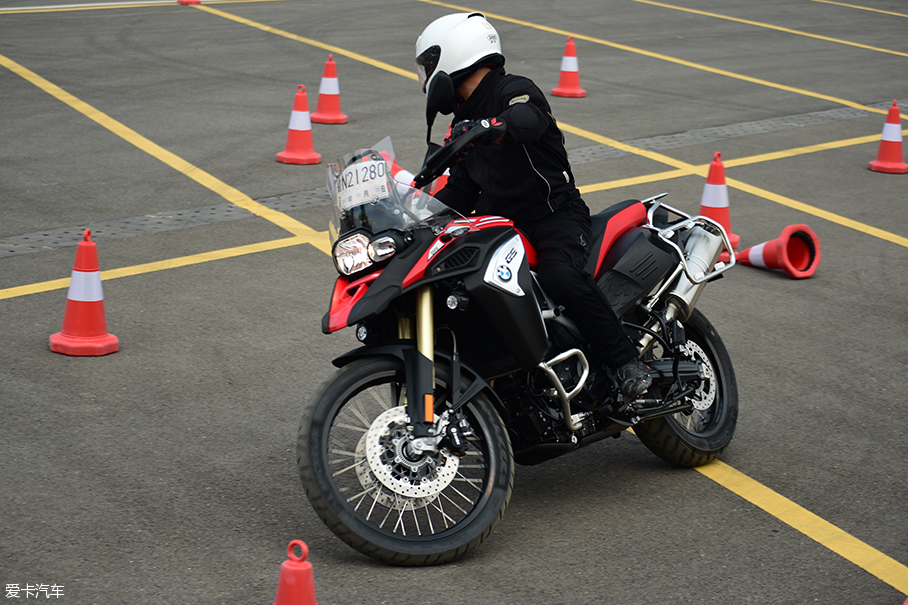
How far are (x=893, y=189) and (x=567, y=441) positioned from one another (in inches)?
267

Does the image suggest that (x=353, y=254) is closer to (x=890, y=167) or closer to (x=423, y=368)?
(x=423, y=368)

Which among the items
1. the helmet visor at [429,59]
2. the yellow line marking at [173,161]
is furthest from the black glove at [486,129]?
the yellow line marking at [173,161]

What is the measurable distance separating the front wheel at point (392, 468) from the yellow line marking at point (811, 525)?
1276 millimetres

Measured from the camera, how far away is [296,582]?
328 centimetres

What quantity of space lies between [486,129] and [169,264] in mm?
3969

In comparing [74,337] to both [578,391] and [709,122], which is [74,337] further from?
[709,122]

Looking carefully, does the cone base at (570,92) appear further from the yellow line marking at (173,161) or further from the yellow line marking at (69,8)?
the yellow line marking at (69,8)

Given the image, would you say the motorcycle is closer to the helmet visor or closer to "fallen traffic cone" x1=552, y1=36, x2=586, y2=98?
the helmet visor

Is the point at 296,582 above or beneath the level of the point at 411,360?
beneath

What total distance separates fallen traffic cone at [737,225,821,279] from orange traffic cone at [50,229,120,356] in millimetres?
4512

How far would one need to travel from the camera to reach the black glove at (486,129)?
152 inches

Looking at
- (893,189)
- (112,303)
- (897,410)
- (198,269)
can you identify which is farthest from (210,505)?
(893,189)

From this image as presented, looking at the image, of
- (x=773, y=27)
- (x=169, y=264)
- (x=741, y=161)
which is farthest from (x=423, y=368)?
(x=773, y=27)

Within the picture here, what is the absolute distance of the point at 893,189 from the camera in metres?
9.84
